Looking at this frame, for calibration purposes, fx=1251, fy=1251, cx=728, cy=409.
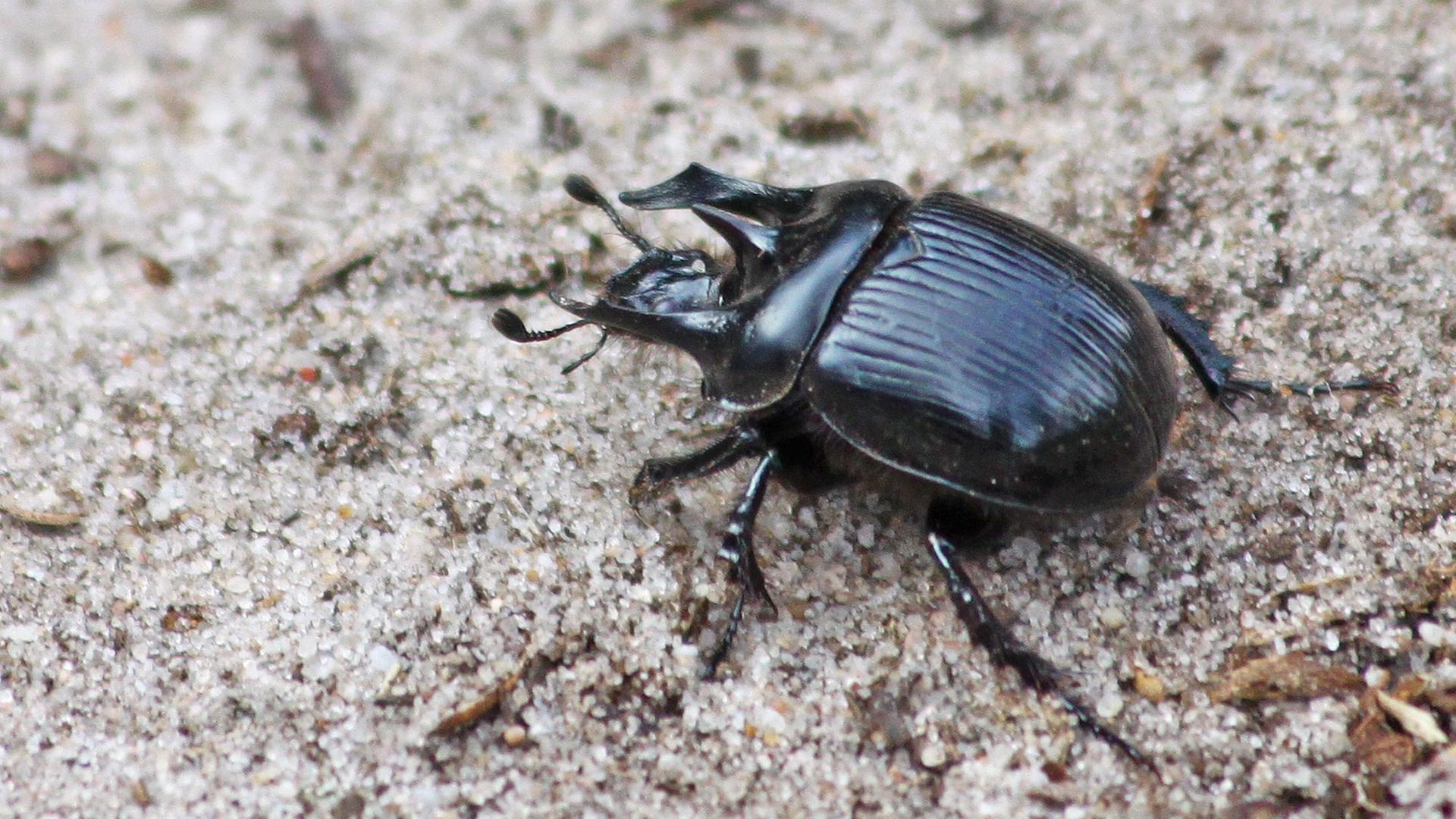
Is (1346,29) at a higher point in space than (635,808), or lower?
higher

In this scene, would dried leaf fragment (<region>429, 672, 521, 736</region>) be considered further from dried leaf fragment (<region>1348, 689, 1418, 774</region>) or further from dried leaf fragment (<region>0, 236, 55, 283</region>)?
dried leaf fragment (<region>0, 236, 55, 283</region>)

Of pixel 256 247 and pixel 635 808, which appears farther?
pixel 256 247

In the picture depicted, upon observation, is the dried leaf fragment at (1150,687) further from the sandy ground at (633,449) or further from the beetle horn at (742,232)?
the beetle horn at (742,232)

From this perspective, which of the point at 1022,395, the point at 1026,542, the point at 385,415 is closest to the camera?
the point at 1022,395

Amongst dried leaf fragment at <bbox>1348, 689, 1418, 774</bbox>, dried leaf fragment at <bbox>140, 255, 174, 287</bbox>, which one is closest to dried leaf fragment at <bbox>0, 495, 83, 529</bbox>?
dried leaf fragment at <bbox>140, 255, 174, 287</bbox>

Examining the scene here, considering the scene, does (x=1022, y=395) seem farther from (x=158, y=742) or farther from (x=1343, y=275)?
(x=158, y=742)

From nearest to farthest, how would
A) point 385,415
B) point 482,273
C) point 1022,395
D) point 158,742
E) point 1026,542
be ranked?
point 1022,395
point 158,742
point 1026,542
point 385,415
point 482,273

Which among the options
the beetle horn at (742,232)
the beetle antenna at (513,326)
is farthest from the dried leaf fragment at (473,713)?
the beetle horn at (742,232)

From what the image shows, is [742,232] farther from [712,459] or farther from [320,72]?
[320,72]

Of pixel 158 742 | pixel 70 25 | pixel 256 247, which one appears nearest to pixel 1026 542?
pixel 158 742
